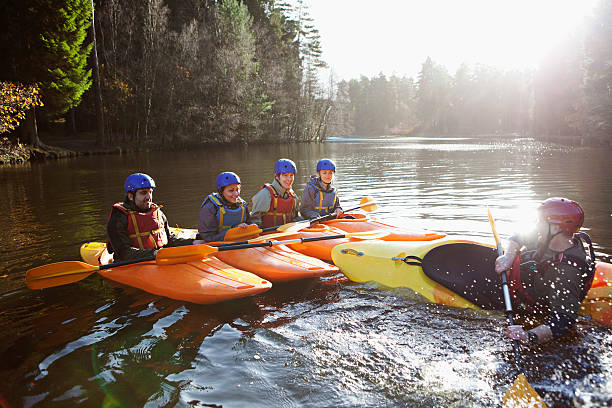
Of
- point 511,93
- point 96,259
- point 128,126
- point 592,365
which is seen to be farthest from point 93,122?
point 511,93

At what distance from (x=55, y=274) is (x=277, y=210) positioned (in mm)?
3096

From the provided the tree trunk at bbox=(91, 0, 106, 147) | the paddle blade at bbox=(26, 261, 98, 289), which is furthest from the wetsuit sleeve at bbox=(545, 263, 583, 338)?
the tree trunk at bbox=(91, 0, 106, 147)

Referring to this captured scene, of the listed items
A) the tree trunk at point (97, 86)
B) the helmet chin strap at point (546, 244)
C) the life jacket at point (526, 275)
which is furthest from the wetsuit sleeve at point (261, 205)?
the tree trunk at point (97, 86)

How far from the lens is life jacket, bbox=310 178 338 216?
7121 millimetres

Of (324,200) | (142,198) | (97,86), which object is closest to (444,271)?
(324,200)

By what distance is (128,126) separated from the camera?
3034cm

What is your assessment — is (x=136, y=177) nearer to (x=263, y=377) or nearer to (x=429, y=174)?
(x=263, y=377)

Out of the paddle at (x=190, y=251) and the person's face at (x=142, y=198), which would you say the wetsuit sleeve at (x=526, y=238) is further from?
the person's face at (x=142, y=198)

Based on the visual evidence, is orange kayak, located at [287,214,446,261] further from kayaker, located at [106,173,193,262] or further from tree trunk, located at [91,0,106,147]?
tree trunk, located at [91,0,106,147]

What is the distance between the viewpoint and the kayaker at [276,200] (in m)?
6.26

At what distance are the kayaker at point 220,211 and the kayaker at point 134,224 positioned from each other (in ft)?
2.01

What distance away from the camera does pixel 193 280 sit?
4344 mm

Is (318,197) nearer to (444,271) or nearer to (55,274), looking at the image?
(444,271)

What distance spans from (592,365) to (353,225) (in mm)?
3857
